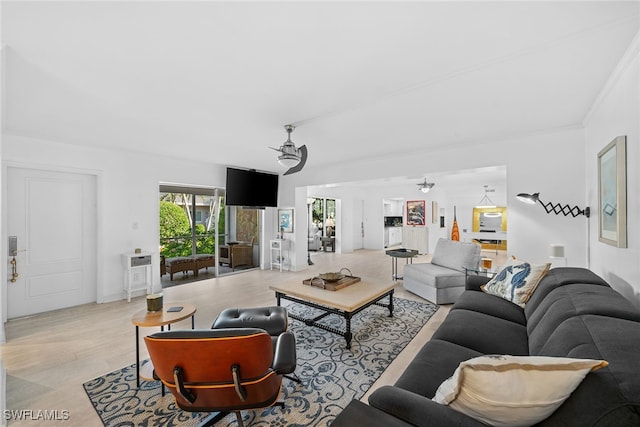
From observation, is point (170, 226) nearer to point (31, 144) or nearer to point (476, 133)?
point (31, 144)

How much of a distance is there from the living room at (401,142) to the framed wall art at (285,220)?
1.44 meters

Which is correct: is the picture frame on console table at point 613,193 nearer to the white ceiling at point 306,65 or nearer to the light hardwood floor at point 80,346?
the white ceiling at point 306,65

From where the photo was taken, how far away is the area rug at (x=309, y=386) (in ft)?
6.09

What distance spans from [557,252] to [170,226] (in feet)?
23.4

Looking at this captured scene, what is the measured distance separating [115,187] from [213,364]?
4.54 metres

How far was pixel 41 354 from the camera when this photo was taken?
9.00 feet

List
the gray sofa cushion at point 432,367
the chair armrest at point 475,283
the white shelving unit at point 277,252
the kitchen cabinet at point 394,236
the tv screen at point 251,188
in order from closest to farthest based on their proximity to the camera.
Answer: the gray sofa cushion at point 432,367 < the chair armrest at point 475,283 < the tv screen at point 251,188 < the white shelving unit at point 277,252 < the kitchen cabinet at point 394,236

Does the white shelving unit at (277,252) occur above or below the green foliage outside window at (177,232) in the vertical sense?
below

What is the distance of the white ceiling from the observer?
5.03 feet

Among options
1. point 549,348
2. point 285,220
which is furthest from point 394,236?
point 549,348

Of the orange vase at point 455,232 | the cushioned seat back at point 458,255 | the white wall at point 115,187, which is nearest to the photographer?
the white wall at point 115,187

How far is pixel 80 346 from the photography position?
A: 2.91m

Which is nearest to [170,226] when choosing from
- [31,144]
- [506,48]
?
[31,144]

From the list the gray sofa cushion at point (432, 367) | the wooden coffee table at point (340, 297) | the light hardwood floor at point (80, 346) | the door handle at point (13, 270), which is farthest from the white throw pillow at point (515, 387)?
the door handle at point (13, 270)
